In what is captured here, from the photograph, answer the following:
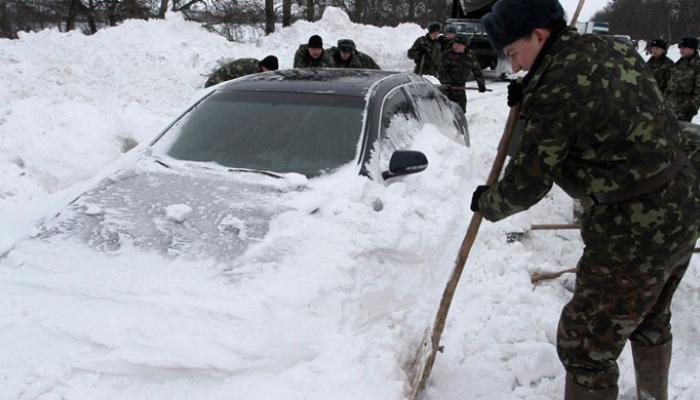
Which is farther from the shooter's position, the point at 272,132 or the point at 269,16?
the point at 269,16

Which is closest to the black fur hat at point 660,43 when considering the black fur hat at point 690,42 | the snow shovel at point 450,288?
the black fur hat at point 690,42

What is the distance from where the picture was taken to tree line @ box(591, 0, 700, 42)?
141ft

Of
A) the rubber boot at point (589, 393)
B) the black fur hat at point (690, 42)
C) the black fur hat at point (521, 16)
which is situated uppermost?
the black fur hat at point (521, 16)

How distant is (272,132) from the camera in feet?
12.1

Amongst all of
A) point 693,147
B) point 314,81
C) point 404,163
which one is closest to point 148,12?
point 314,81

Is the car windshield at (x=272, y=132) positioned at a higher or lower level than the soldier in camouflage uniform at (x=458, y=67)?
higher

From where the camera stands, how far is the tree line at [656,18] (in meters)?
42.9

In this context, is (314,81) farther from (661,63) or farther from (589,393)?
(661,63)

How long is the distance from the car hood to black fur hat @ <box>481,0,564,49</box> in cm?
147

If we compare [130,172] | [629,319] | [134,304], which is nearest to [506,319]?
[629,319]

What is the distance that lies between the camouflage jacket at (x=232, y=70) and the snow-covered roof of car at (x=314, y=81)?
2.67 meters

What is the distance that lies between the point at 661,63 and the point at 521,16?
8232 millimetres

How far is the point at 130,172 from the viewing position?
11.3 feet

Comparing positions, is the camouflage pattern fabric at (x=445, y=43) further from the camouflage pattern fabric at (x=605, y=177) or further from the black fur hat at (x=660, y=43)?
the camouflage pattern fabric at (x=605, y=177)
